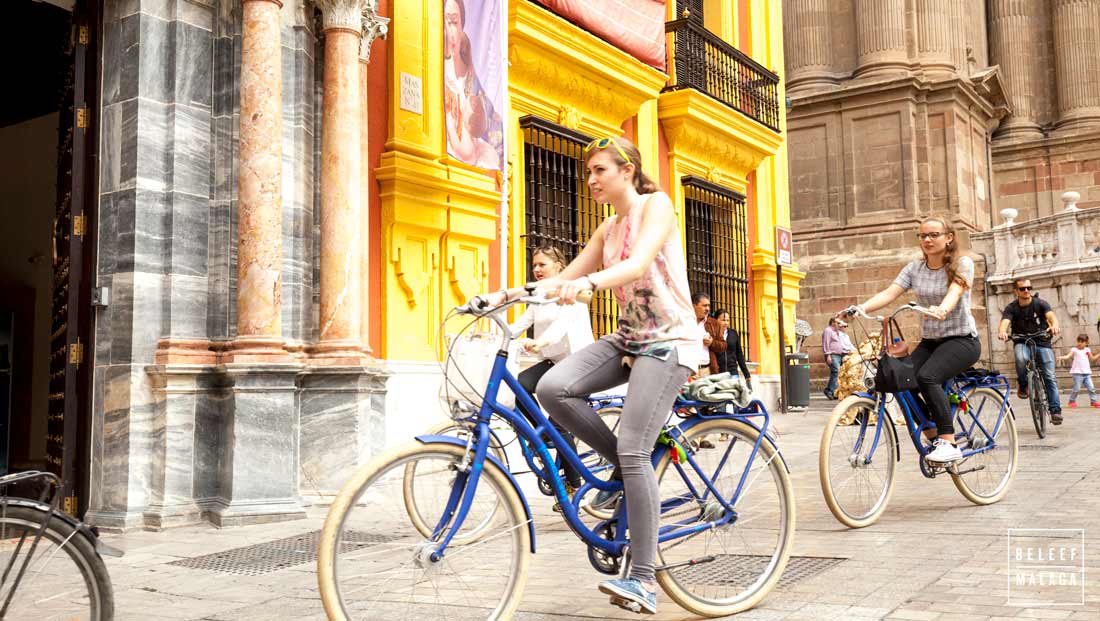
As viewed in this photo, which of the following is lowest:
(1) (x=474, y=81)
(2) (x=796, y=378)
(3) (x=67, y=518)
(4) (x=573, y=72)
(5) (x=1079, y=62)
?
(3) (x=67, y=518)

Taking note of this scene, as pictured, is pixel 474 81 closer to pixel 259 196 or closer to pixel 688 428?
pixel 259 196

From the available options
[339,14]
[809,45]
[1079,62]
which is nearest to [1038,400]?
[339,14]

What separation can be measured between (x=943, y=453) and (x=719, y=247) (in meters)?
10.1

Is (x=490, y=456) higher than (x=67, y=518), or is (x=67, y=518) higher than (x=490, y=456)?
(x=490, y=456)

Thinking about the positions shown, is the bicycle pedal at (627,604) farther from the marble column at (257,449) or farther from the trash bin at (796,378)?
the trash bin at (796,378)

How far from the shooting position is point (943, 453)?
629 cm

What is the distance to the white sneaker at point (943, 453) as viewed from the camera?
629 centimetres

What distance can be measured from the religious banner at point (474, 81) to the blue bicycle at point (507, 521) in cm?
573

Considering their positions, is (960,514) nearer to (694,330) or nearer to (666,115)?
(694,330)

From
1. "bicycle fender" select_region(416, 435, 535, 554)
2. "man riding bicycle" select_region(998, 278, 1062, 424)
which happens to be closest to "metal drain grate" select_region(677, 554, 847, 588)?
"bicycle fender" select_region(416, 435, 535, 554)

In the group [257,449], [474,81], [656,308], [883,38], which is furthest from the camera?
[883,38]

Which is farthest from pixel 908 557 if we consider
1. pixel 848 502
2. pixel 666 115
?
pixel 666 115

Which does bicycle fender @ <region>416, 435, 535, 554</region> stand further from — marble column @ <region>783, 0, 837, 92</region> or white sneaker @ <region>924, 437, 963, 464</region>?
marble column @ <region>783, 0, 837, 92</region>

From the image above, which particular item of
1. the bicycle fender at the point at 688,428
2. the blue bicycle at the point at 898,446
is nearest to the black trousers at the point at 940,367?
the blue bicycle at the point at 898,446
